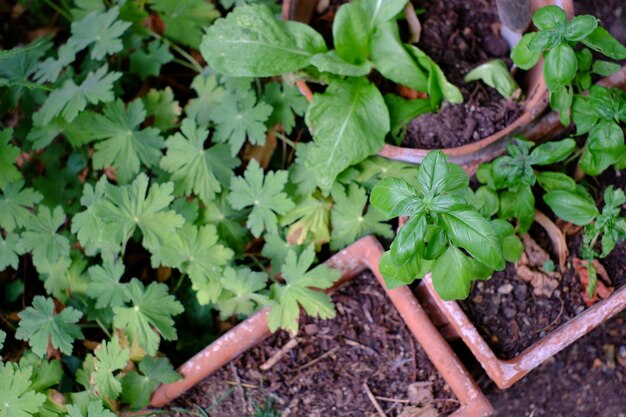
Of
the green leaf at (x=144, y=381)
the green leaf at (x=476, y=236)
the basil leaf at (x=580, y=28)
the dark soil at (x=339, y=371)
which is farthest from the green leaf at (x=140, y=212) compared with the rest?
the basil leaf at (x=580, y=28)

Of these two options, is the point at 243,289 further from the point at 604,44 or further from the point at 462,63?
the point at 604,44

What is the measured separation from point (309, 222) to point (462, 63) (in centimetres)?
65

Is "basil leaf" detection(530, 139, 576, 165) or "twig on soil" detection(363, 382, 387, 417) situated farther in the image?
"twig on soil" detection(363, 382, 387, 417)

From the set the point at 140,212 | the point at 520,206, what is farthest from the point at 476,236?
the point at 140,212

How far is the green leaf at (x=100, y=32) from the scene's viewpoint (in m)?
2.00

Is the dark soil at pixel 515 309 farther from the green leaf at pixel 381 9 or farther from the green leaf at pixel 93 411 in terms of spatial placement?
the green leaf at pixel 93 411

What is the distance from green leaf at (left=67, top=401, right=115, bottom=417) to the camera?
1.74m

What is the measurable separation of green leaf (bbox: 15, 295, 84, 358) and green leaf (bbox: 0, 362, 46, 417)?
0.07m

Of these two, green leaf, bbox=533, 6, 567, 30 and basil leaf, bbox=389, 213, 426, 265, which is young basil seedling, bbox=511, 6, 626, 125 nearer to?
green leaf, bbox=533, 6, 567, 30

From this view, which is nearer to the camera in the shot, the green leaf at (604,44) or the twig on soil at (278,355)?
the green leaf at (604,44)

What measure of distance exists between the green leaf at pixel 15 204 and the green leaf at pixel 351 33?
96 centimetres

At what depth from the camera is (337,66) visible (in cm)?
186

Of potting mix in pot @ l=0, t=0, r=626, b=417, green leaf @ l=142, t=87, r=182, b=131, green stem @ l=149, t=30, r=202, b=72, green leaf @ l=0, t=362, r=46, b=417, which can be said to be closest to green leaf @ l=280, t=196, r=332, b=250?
potting mix in pot @ l=0, t=0, r=626, b=417

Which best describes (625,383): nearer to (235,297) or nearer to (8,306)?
(235,297)
